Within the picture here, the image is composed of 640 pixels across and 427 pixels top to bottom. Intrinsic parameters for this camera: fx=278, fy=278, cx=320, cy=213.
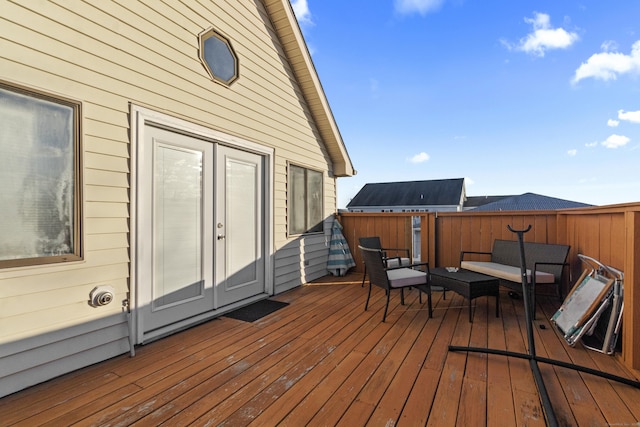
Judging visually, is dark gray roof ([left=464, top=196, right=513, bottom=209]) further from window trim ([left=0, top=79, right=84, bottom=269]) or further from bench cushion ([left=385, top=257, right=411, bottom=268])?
window trim ([left=0, top=79, right=84, bottom=269])

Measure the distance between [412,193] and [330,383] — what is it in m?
28.2

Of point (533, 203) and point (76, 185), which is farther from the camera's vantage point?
point (533, 203)

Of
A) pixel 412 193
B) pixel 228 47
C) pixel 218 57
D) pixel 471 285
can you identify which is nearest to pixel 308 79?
pixel 228 47

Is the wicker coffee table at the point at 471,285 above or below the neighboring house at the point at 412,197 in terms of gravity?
below

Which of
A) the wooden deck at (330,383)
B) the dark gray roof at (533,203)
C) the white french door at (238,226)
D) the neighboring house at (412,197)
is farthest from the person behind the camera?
the neighboring house at (412,197)

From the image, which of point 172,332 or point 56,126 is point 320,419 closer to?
point 172,332

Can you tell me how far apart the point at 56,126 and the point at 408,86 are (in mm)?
12892

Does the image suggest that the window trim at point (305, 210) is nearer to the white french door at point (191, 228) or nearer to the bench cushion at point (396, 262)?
the white french door at point (191, 228)

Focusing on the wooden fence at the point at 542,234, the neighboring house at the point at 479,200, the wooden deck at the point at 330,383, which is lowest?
the wooden deck at the point at 330,383

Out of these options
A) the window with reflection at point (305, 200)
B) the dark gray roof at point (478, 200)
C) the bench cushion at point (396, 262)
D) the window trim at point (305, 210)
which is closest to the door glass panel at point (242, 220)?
the window trim at point (305, 210)

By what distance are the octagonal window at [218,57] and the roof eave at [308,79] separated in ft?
4.22

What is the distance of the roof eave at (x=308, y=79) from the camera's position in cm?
436

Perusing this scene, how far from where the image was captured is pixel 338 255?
5688 mm

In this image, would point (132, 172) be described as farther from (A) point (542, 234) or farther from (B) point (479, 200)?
(B) point (479, 200)
